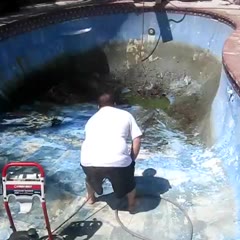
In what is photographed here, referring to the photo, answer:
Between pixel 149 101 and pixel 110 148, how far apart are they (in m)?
4.40

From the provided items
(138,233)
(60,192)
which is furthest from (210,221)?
(60,192)

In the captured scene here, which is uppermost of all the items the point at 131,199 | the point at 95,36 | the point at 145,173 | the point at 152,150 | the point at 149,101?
the point at 131,199

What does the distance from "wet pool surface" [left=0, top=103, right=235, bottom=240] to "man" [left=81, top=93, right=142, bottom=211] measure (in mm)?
504

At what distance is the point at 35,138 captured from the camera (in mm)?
7316

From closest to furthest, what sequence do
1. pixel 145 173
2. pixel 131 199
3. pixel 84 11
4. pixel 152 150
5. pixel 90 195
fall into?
1. pixel 131 199
2. pixel 90 195
3. pixel 145 173
4. pixel 152 150
5. pixel 84 11

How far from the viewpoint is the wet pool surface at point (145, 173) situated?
5.04 m

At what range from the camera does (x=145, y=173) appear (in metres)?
6.09

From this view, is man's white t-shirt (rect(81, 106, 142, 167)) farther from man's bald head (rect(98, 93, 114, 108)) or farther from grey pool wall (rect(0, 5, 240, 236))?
grey pool wall (rect(0, 5, 240, 236))

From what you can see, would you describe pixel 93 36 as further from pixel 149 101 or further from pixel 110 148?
pixel 110 148

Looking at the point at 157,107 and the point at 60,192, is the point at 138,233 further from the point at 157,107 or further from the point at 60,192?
the point at 157,107

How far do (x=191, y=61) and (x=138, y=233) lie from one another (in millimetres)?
5741

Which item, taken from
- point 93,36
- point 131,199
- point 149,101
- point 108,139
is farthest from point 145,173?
point 93,36

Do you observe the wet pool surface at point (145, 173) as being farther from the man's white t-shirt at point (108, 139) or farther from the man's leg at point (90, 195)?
the man's white t-shirt at point (108, 139)

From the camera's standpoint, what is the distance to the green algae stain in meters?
8.77
